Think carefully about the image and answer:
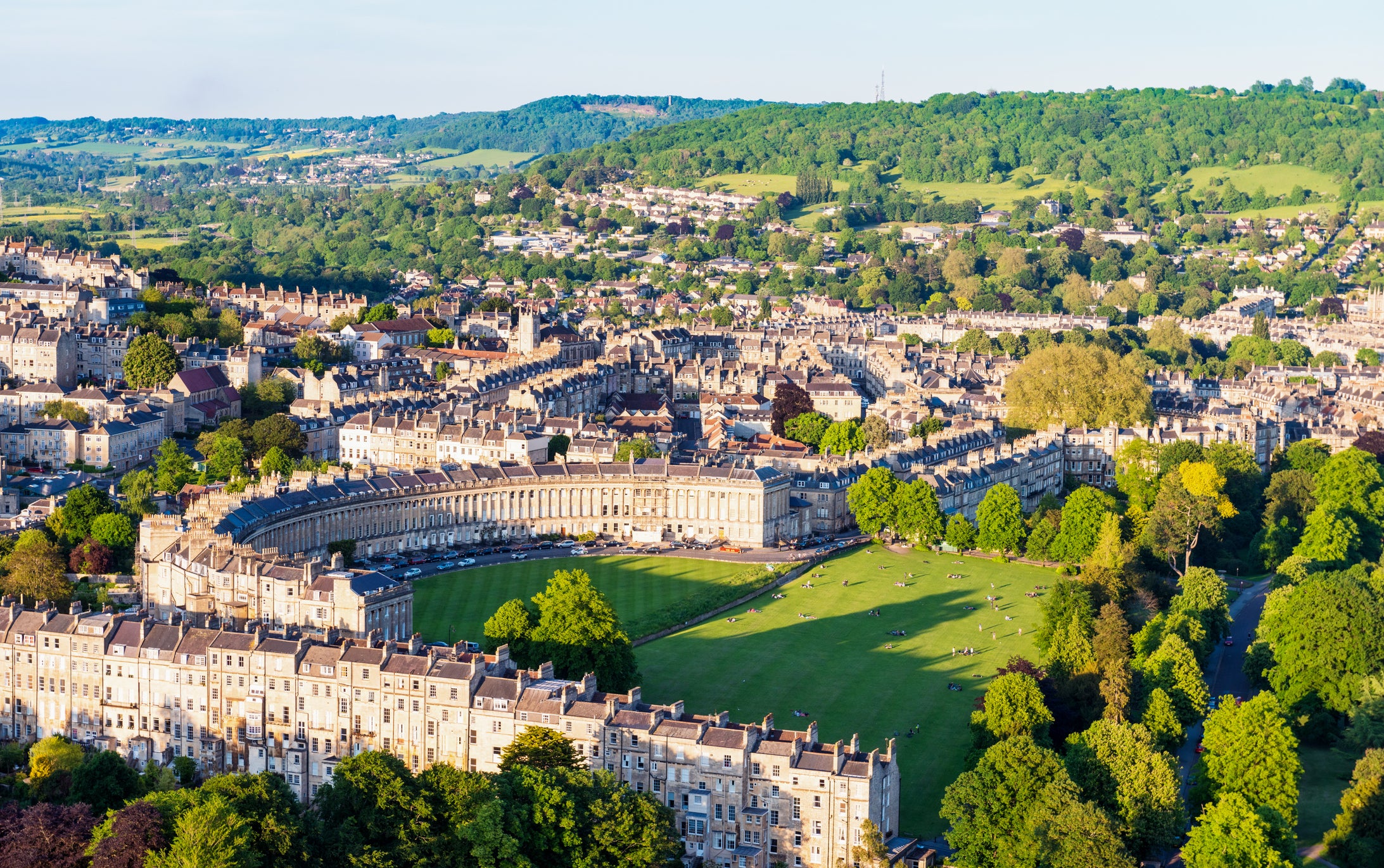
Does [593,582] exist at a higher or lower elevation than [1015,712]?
lower

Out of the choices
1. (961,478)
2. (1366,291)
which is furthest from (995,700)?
(1366,291)

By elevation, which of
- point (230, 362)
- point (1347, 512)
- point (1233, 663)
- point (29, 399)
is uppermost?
point (230, 362)

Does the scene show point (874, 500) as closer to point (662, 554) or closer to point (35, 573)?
point (662, 554)

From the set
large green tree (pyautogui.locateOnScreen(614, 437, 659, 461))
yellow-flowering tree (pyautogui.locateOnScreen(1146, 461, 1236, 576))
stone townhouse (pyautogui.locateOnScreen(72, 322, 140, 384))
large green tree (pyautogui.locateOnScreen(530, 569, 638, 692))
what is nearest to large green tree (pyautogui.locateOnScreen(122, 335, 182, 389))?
stone townhouse (pyautogui.locateOnScreen(72, 322, 140, 384))

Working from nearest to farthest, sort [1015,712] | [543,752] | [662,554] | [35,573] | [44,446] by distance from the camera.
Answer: [543,752] < [1015,712] < [35,573] < [662,554] < [44,446]

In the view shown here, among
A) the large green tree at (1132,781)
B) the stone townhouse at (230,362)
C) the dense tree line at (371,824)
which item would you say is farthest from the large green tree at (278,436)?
the large green tree at (1132,781)

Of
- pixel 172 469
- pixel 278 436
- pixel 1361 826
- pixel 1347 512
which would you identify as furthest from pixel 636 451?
pixel 1361 826

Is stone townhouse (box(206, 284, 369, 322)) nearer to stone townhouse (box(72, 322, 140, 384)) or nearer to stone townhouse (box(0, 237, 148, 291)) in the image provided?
stone townhouse (box(0, 237, 148, 291))

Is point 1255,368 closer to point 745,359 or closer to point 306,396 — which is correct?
point 745,359
